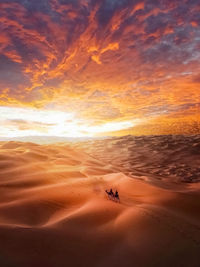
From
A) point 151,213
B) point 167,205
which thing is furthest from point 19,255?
point 167,205

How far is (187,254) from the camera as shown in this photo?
6.12 ft

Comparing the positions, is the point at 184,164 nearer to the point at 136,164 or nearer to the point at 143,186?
the point at 136,164

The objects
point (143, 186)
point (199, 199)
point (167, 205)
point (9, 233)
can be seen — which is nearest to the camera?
point (9, 233)

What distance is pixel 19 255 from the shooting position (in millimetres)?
1704

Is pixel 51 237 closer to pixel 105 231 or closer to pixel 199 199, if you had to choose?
pixel 105 231

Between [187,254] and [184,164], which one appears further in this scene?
[184,164]

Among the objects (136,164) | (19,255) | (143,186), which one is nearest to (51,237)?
(19,255)

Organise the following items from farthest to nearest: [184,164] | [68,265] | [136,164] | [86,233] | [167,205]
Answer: [136,164] → [184,164] → [167,205] → [86,233] → [68,265]

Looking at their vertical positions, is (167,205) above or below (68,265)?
below

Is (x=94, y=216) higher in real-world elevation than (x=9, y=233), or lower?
lower

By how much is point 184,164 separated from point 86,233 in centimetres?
880

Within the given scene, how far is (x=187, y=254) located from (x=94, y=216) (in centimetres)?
139

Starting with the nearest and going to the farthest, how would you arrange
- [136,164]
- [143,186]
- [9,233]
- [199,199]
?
[9,233] < [199,199] < [143,186] < [136,164]

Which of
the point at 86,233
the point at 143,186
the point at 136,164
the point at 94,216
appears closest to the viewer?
the point at 86,233
